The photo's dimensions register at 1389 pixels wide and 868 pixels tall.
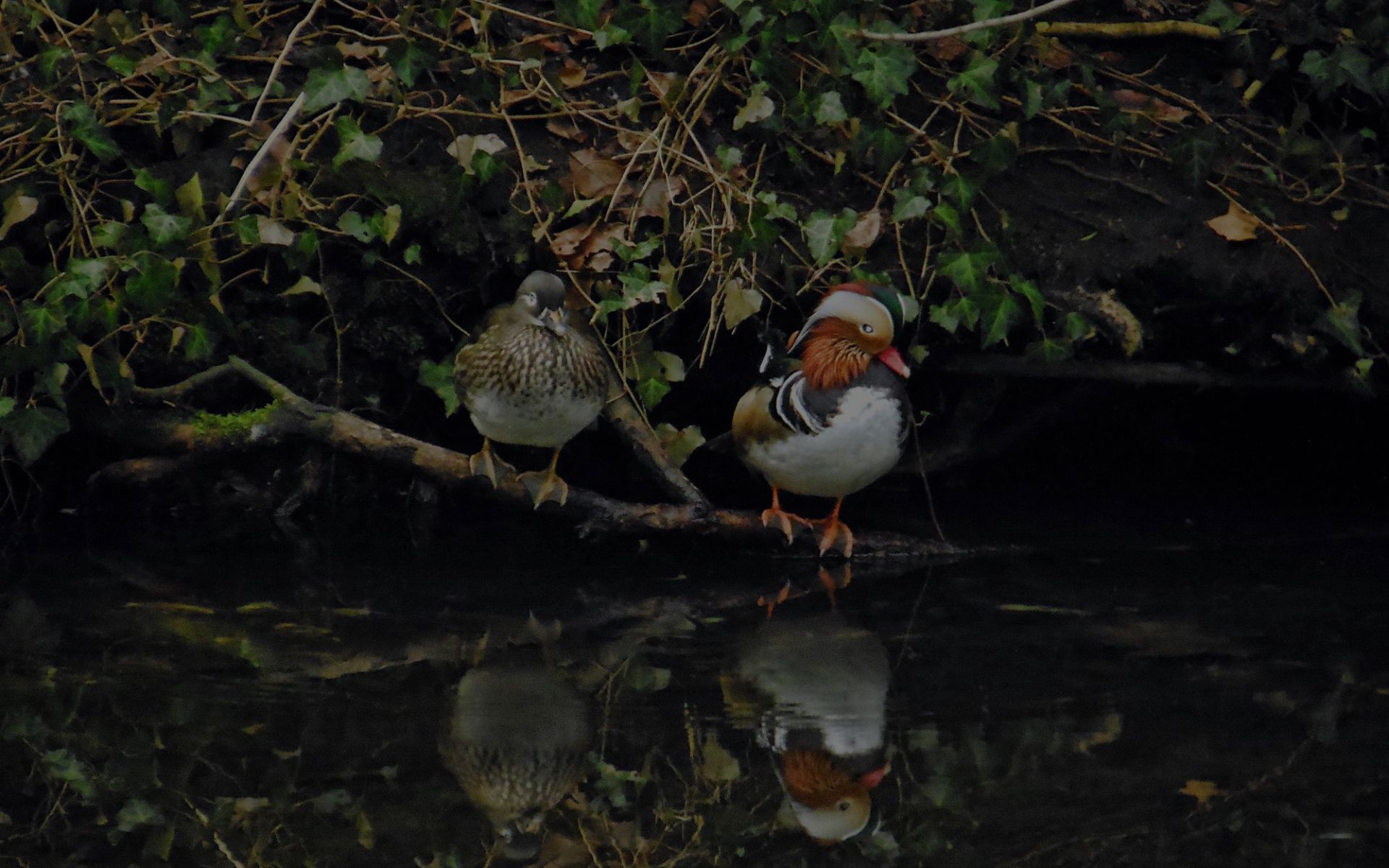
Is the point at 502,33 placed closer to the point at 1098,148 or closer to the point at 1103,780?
the point at 1098,148

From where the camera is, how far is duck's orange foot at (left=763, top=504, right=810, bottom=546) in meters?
5.06

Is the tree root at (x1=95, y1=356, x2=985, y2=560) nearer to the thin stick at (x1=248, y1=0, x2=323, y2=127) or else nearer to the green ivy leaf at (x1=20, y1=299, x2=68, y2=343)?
the green ivy leaf at (x1=20, y1=299, x2=68, y2=343)

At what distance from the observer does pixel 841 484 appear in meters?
4.92

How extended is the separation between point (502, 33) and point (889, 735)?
3.00 metres

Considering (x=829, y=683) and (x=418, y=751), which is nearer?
(x=418, y=751)

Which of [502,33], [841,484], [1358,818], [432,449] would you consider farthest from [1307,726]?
[502,33]

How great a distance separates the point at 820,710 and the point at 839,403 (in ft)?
4.46

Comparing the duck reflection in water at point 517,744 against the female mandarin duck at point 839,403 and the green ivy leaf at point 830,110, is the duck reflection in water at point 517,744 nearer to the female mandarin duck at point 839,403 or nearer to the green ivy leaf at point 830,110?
the female mandarin duck at point 839,403

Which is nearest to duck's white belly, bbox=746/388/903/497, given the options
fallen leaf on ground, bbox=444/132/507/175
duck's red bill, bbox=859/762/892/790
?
fallen leaf on ground, bbox=444/132/507/175

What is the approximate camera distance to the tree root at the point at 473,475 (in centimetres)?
505

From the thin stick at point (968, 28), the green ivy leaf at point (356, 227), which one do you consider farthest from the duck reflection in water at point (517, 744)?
the thin stick at point (968, 28)

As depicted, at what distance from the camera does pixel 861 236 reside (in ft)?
16.9

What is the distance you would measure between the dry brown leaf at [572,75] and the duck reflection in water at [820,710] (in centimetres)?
199

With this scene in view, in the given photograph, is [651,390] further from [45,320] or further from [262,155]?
[45,320]
